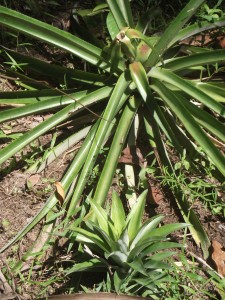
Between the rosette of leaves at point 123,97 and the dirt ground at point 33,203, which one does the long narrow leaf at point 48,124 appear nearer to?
the rosette of leaves at point 123,97

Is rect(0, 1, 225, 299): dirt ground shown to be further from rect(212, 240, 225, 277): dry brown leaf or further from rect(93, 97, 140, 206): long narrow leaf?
rect(93, 97, 140, 206): long narrow leaf

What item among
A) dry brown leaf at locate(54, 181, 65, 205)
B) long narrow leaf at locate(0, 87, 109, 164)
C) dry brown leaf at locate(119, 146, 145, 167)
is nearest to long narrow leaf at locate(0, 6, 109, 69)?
long narrow leaf at locate(0, 87, 109, 164)

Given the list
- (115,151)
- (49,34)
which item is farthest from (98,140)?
(49,34)

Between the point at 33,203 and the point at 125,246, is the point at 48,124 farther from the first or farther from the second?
the point at 125,246

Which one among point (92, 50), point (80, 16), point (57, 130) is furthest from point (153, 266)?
point (80, 16)

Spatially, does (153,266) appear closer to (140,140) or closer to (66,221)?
(66,221)

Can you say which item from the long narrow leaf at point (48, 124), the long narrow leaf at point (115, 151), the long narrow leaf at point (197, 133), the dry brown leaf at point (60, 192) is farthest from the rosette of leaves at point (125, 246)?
the long narrow leaf at point (48, 124)
